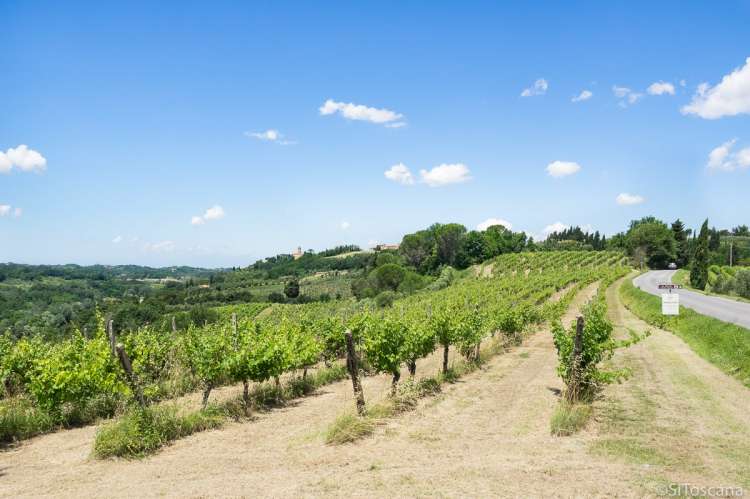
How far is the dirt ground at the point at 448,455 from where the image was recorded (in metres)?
6.48

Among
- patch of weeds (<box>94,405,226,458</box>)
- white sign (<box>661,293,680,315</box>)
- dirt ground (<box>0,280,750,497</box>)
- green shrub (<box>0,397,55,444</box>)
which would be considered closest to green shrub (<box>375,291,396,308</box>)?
white sign (<box>661,293,680,315</box>)

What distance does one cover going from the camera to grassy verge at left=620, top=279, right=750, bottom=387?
13414 mm

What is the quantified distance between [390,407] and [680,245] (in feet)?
317

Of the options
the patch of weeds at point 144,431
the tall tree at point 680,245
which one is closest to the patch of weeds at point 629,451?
the patch of weeds at point 144,431

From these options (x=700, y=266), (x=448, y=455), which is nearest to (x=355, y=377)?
(x=448, y=455)

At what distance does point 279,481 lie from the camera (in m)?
6.75

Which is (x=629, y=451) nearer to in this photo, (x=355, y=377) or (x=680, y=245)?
(x=355, y=377)

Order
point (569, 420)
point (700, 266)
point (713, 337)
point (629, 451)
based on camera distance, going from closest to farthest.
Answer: point (629, 451), point (569, 420), point (713, 337), point (700, 266)

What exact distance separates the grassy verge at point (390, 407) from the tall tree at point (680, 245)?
8788cm

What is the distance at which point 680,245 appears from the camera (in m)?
87.1

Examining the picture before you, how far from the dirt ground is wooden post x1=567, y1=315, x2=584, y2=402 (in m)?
0.57

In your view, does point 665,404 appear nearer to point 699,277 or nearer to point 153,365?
point 153,365

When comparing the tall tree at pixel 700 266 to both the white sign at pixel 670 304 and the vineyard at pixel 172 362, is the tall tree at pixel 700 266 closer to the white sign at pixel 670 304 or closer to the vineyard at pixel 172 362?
the white sign at pixel 670 304

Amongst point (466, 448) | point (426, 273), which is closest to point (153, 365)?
point (466, 448)
